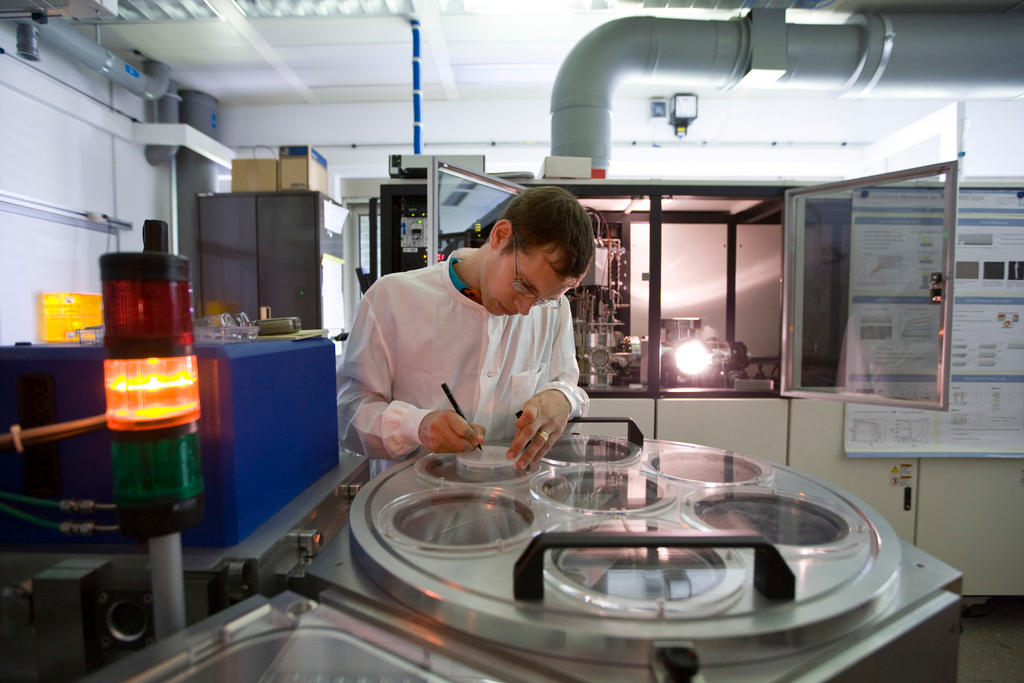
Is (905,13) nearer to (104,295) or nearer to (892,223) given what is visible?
(892,223)

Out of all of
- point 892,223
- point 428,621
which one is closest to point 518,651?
point 428,621

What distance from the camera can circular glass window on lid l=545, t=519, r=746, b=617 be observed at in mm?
425

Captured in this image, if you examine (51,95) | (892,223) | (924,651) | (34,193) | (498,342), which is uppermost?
(51,95)

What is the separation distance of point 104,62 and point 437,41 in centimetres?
207

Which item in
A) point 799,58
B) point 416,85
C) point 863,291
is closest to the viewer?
point 863,291

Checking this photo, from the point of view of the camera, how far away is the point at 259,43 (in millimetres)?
3418

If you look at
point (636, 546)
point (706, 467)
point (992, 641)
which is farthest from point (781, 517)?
point (992, 641)

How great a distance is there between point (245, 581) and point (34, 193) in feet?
12.5

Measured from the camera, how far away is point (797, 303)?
2428mm

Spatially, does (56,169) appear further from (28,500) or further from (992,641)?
(992,641)

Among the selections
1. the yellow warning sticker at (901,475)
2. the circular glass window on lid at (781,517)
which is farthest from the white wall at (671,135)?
the circular glass window on lid at (781,517)

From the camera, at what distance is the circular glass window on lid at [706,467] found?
0.71 meters

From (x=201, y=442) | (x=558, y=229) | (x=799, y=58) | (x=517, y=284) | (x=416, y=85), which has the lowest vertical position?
(x=201, y=442)

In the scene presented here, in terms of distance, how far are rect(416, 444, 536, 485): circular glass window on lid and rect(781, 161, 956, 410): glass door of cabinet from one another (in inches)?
78.2
